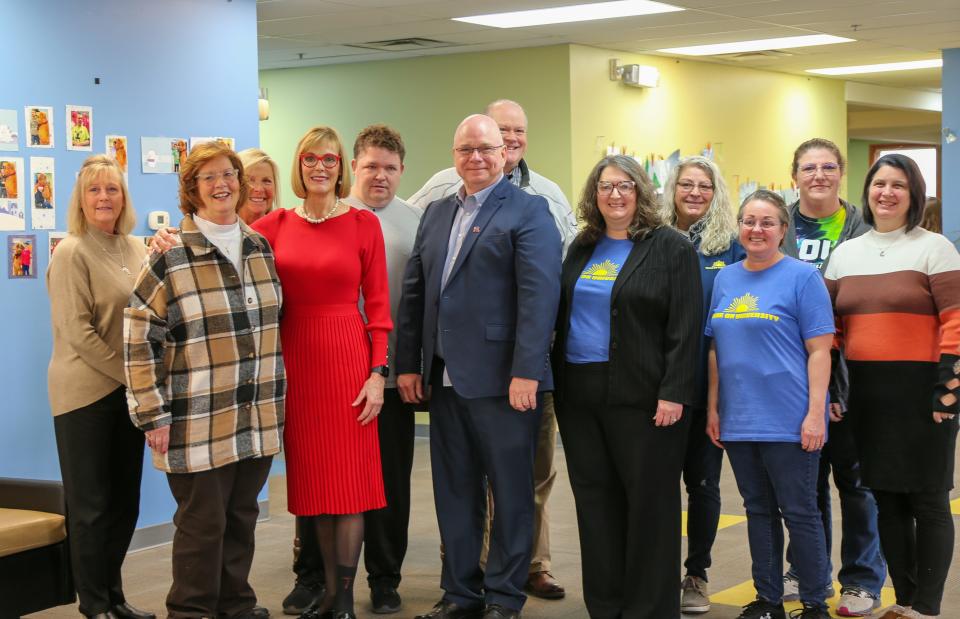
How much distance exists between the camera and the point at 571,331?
4.24 m

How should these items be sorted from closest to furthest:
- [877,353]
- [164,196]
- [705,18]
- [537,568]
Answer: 1. [877,353]
2. [537,568]
3. [164,196]
4. [705,18]

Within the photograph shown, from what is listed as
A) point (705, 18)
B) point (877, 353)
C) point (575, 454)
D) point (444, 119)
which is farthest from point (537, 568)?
point (444, 119)

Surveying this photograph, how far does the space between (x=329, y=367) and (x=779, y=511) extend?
1.61 m

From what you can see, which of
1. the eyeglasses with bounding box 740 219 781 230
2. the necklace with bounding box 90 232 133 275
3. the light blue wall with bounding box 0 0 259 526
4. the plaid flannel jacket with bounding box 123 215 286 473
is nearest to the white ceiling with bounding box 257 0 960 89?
the light blue wall with bounding box 0 0 259 526

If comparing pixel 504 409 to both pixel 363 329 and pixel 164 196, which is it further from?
pixel 164 196

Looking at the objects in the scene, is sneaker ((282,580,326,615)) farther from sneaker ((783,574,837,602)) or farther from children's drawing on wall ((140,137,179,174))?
children's drawing on wall ((140,137,179,174))

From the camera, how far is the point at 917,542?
4.22 metres

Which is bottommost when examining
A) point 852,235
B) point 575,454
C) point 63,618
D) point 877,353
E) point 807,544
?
point 63,618

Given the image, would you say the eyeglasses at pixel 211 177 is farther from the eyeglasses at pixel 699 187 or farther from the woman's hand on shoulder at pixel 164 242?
the eyeglasses at pixel 699 187

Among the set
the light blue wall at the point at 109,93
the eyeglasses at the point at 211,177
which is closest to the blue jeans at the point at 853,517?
Answer: the eyeglasses at the point at 211,177

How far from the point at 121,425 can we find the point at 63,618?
83 cm

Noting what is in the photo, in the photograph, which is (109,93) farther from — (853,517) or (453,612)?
(853,517)

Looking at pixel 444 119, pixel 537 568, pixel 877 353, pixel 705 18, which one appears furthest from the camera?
pixel 444 119

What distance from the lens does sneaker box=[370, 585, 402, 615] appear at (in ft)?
15.7
